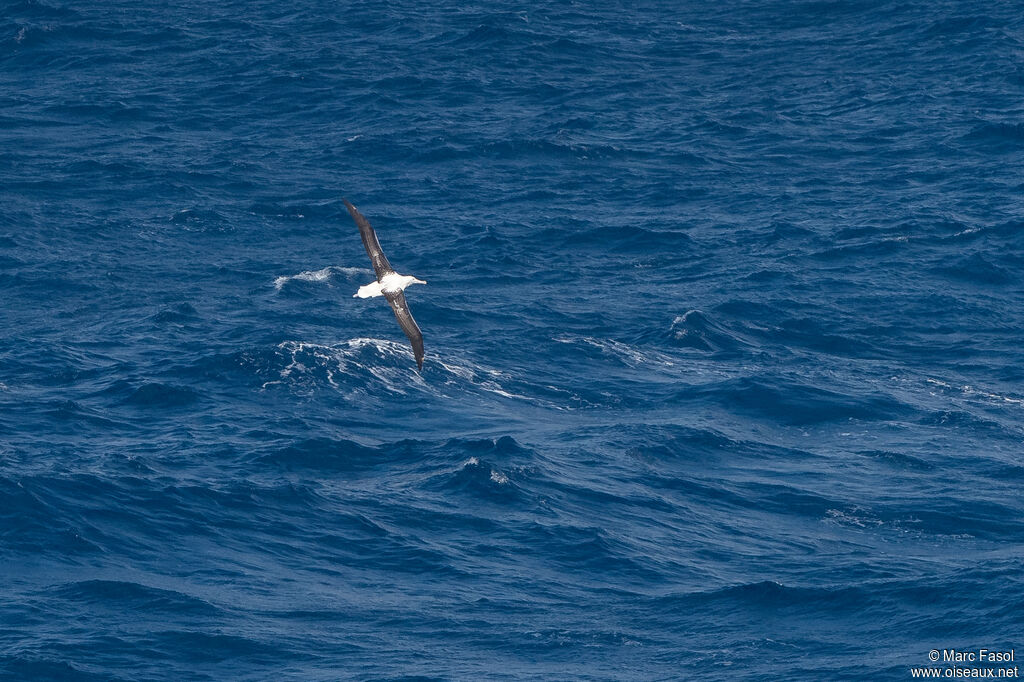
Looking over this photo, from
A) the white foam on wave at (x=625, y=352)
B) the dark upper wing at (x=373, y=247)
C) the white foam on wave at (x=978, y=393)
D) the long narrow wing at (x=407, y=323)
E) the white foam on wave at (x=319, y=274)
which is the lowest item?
the white foam on wave at (x=978, y=393)

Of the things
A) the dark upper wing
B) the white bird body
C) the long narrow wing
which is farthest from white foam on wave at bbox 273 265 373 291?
the dark upper wing

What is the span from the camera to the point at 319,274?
3935 inches

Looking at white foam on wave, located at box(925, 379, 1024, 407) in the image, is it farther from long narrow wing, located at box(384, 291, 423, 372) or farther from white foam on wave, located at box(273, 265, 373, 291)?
long narrow wing, located at box(384, 291, 423, 372)

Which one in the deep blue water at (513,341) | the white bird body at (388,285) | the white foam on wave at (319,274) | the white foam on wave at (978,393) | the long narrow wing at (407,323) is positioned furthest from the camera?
the white foam on wave at (319,274)

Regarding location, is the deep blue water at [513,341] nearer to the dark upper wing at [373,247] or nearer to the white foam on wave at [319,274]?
the white foam on wave at [319,274]

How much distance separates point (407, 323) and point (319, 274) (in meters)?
47.3

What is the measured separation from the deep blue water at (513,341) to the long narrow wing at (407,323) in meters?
16.1

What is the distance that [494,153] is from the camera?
4611 inches

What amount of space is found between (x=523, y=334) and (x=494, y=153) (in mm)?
27616

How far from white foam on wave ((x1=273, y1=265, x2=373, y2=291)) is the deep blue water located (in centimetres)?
32

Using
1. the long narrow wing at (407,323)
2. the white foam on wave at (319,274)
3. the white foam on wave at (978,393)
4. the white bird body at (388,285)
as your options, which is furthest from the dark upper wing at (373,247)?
the white foam on wave at (319,274)

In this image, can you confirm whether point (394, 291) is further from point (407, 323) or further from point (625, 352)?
point (625, 352)

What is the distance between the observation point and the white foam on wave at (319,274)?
9919 centimetres

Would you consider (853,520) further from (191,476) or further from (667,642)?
(191,476)
